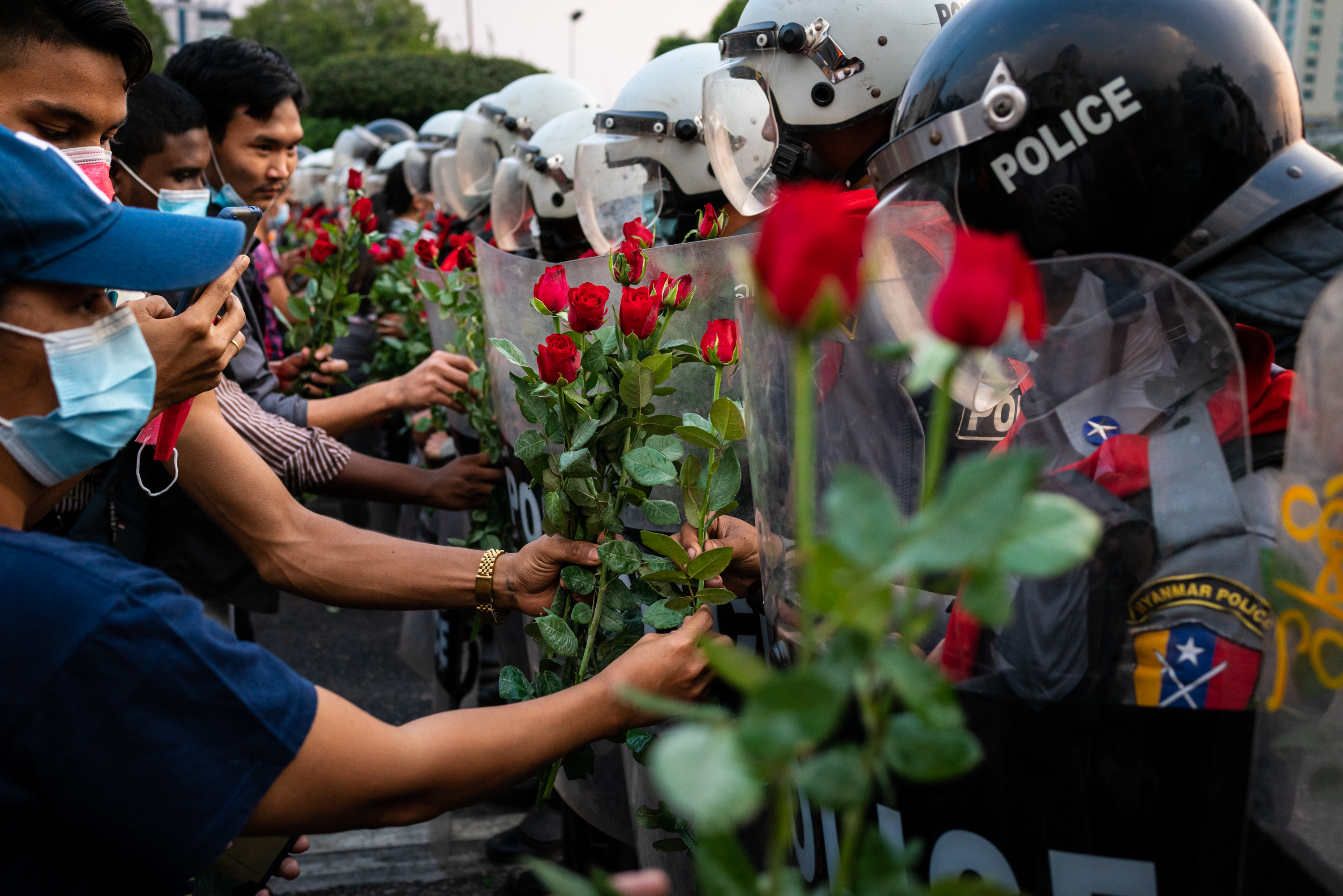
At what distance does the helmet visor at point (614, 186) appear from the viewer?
11.5 ft

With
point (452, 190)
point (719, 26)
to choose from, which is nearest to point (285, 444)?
point (452, 190)

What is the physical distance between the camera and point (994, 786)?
109 centimetres

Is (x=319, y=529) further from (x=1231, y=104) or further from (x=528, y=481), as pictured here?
(x=1231, y=104)

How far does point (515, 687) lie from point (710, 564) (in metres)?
0.54

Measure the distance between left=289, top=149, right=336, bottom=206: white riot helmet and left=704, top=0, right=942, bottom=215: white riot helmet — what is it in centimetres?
1142

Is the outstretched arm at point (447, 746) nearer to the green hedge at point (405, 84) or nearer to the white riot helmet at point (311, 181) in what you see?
the white riot helmet at point (311, 181)

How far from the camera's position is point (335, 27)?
55.9 meters

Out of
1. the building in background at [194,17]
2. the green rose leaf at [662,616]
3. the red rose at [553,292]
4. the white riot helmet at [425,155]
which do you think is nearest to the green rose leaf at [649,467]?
the green rose leaf at [662,616]

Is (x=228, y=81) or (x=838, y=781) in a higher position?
(x=228, y=81)

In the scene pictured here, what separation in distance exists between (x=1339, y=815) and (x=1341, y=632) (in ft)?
0.57

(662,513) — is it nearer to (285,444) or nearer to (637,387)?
(637,387)

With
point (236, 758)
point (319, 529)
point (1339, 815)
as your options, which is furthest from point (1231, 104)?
point (319, 529)

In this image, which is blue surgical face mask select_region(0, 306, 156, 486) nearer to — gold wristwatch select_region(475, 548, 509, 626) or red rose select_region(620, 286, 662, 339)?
red rose select_region(620, 286, 662, 339)

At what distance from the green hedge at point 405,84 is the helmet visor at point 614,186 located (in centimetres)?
2127
